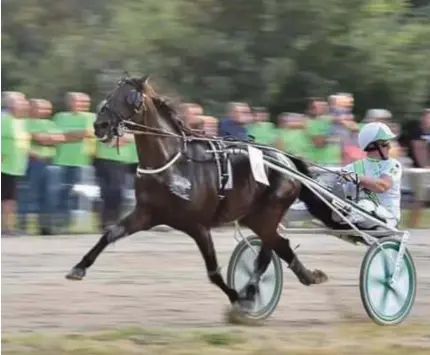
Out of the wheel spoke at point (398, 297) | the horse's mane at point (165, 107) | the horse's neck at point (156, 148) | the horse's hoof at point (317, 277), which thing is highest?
the horse's mane at point (165, 107)

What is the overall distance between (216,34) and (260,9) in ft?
3.04

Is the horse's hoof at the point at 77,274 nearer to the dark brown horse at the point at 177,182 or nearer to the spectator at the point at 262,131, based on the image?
the dark brown horse at the point at 177,182

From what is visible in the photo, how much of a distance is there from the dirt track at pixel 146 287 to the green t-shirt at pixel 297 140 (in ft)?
Answer: 3.79

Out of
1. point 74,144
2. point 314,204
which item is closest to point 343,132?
point 74,144

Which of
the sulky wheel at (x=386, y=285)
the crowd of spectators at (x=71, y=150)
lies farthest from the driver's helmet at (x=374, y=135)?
the crowd of spectators at (x=71, y=150)

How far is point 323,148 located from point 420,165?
2381mm

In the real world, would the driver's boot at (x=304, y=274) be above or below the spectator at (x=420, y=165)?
above

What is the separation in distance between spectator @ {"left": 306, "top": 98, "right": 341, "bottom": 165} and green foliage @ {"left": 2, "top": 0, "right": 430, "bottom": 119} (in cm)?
788

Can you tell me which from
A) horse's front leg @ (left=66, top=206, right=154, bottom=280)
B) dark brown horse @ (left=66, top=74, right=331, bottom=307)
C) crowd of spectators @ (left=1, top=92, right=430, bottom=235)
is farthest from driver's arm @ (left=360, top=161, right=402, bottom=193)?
crowd of spectators @ (left=1, top=92, right=430, bottom=235)

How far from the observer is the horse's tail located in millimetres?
9742

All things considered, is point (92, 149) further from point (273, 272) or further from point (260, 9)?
point (260, 9)

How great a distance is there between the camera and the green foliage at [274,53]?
23.7 m

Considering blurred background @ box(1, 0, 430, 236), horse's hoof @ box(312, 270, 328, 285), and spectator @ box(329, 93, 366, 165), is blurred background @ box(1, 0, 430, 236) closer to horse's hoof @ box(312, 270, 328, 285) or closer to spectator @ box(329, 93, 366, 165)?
spectator @ box(329, 93, 366, 165)

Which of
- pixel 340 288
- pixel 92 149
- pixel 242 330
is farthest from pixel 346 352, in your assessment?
pixel 92 149
